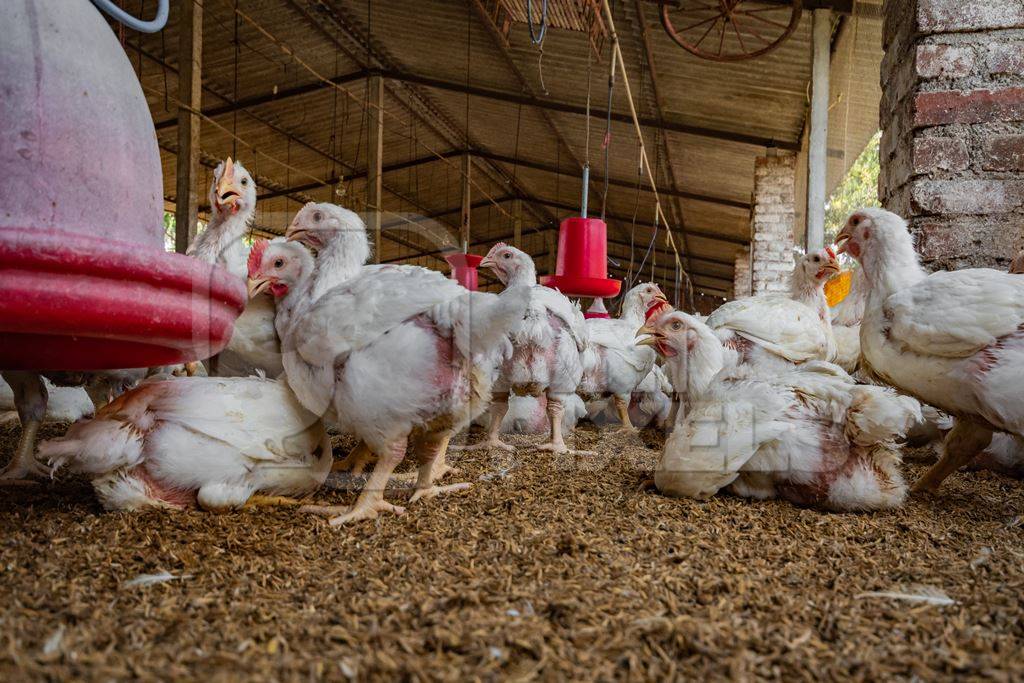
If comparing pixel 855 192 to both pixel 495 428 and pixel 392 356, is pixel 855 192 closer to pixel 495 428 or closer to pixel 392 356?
pixel 495 428

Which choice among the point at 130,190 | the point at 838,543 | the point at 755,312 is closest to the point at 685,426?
the point at 838,543

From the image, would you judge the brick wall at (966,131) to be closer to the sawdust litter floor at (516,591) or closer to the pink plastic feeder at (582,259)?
the sawdust litter floor at (516,591)

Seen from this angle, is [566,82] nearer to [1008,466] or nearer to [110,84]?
[1008,466]

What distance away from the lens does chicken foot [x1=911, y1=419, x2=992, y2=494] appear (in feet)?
8.40

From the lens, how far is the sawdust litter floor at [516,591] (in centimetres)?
118

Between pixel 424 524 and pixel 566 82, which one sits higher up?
pixel 566 82

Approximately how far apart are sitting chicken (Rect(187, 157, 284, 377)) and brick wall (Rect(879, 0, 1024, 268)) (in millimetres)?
2794

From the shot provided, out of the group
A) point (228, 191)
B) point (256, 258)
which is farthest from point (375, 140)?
point (256, 258)

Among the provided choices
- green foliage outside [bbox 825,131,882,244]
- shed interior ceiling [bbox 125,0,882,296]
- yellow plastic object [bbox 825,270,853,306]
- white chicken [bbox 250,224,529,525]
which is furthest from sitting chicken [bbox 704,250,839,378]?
green foliage outside [bbox 825,131,882,244]

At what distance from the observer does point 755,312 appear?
12.3 feet

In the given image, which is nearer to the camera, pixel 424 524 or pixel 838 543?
pixel 838 543

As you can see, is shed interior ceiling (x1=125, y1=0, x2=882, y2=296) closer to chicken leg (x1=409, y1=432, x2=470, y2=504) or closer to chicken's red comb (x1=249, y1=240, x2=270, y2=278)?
chicken's red comb (x1=249, y1=240, x2=270, y2=278)

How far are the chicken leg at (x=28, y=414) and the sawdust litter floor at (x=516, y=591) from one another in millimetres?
273

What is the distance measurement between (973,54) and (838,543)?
2.33m
